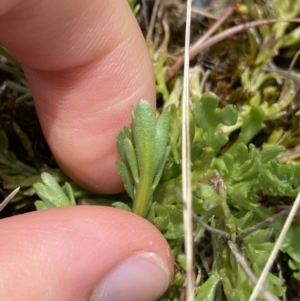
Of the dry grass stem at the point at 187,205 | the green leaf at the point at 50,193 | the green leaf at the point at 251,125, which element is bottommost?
the green leaf at the point at 251,125

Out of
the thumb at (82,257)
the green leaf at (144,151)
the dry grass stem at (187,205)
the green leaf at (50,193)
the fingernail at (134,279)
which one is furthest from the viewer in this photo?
the green leaf at (50,193)

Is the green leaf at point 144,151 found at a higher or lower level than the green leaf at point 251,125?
higher

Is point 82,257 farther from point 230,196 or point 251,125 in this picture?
point 251,125

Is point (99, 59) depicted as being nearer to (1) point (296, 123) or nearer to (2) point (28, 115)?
(2) point (28, 115)

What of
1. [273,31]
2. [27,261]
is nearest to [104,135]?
[27,261]

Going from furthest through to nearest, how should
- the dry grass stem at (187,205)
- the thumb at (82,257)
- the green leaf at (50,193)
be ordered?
the green leaf at (50,193)
the thumb at (82,257)
the dry grass stem at (187,205)

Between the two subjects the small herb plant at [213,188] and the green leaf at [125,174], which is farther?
the green leaf at [125,174]

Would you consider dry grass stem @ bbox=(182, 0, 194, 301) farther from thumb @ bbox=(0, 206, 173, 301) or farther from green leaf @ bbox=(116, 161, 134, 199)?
green leaf @ bbox=(116, 161, 134, 199)

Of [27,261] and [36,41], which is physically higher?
[36,41]

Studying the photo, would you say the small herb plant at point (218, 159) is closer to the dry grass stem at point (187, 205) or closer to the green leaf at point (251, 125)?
the green leaf at point (251, 125)

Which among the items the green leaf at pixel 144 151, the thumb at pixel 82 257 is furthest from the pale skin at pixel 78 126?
the green leaf at pixel 144 151
